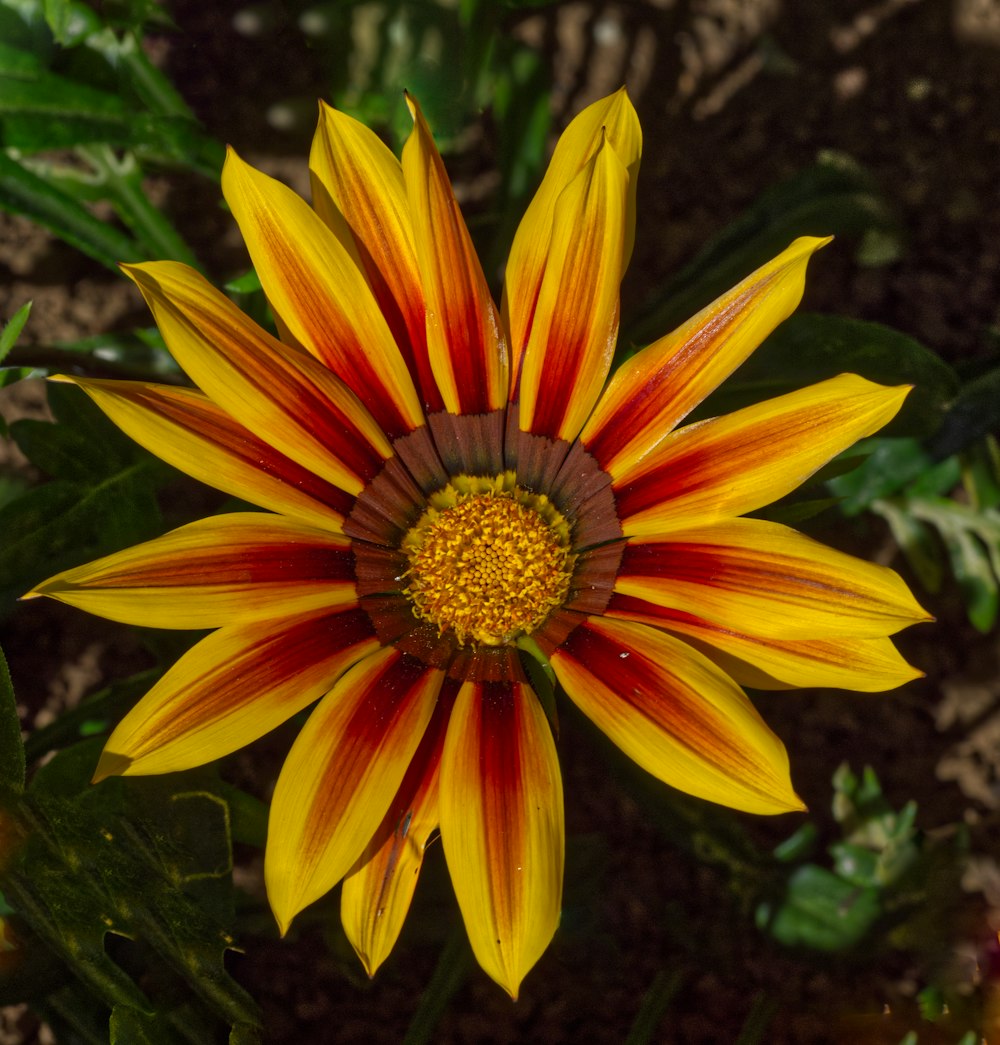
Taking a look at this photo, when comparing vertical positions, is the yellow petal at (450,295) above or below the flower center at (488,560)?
above

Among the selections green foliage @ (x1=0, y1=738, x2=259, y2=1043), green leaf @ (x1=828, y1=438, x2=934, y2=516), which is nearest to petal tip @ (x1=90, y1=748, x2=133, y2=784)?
green foliage @ (x1=0, y1=738, x2=259, y2=1043)

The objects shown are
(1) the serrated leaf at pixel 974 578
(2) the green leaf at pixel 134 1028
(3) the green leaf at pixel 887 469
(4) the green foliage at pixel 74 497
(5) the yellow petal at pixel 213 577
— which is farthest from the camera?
(1) the serrated leaf at pixel 974 578

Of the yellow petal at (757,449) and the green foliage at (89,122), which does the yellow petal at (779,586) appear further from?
the green foliage at (89,122)

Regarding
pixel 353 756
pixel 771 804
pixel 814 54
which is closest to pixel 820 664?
pixel 771 804

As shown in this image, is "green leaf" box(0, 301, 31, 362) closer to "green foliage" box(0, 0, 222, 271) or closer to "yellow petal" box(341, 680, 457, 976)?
"green foliage" box(0, 0, 222, 271)

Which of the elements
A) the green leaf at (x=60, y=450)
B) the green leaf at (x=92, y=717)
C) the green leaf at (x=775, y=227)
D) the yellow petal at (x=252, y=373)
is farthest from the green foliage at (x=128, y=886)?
the green leaf at (x=775, y=227)

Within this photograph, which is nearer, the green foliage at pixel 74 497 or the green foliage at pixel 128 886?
the green foliage at pixel 128 886
